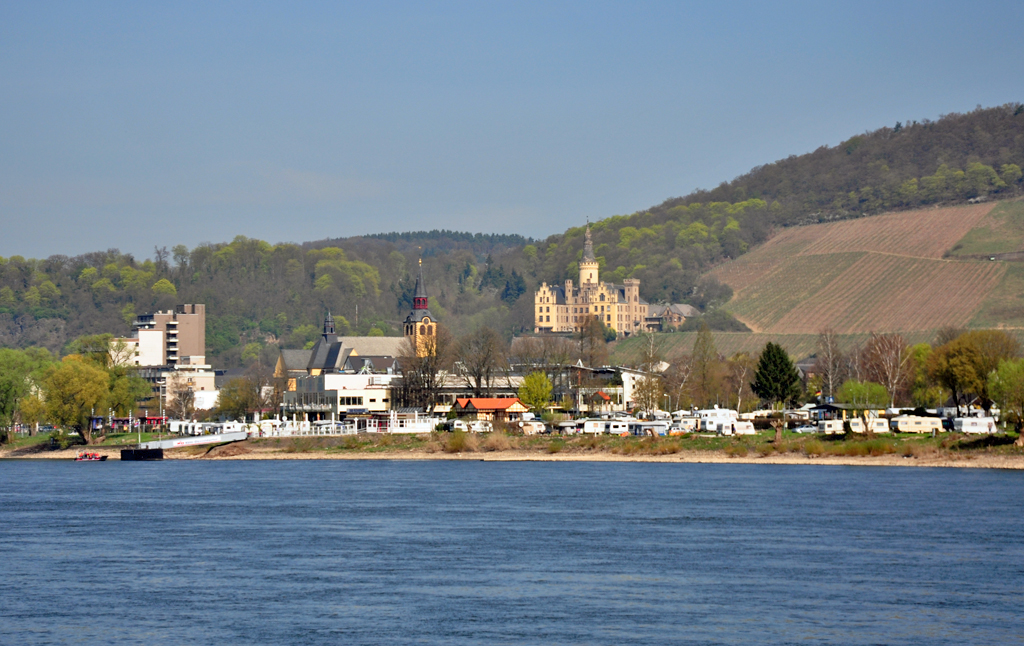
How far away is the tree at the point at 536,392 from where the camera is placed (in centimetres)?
8838

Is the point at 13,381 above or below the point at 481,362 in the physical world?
below

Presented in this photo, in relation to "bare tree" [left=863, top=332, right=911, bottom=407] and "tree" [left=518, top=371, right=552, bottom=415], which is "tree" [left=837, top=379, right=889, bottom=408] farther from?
"tree" [left=518, top=371, right=552, bottom=415]

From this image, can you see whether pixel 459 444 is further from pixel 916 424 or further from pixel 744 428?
pixel 916 424

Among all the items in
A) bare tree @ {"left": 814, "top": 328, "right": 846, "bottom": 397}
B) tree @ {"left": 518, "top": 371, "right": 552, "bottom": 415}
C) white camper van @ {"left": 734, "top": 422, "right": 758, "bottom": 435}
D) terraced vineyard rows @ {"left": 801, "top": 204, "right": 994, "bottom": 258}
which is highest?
terraced vineyard rows @ {"left": 801, "top": 204, "right": 994, "bottom": 258}

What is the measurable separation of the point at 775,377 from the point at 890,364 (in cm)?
1414

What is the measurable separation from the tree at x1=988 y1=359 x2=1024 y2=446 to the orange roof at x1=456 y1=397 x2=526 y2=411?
32.9m

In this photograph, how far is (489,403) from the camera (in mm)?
86125

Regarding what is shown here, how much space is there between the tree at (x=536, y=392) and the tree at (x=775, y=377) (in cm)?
1581

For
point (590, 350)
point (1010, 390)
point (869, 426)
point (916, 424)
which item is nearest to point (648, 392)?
point (590, 350)

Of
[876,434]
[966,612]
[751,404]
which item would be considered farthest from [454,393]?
[966,612]

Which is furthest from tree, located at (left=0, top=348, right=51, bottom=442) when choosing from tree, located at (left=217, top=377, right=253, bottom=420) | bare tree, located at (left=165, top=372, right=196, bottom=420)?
bare tree, located at (left=165, top=372, right=196, bottom=420)

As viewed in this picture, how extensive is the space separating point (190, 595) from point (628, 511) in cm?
1801

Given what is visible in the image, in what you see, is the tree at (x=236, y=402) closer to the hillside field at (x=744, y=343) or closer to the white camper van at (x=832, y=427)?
the hillside field at (x=744, y=343)

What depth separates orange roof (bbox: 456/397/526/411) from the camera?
85.3 meters
